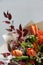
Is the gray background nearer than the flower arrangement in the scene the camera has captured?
No

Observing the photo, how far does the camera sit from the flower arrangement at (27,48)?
0.76 meters

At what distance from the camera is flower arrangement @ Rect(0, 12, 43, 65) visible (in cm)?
76

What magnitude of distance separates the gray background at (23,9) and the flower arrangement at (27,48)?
101 cm

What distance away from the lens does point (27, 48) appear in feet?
2.59

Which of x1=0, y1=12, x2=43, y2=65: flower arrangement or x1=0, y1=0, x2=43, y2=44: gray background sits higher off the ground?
x1=0, y1=0, x2=43, y2=44: gray background

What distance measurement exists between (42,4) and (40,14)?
0.13m

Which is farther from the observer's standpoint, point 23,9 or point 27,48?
point 23,9

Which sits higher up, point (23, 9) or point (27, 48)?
point (23, 9)

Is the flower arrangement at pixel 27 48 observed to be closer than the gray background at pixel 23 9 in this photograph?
Yes

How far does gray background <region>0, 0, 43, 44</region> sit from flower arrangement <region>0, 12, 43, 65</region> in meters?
1.01

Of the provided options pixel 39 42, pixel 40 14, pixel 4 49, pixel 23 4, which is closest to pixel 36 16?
pixel 40 14

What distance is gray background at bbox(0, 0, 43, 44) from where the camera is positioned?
1.89 m

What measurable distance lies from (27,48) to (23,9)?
1198 mm

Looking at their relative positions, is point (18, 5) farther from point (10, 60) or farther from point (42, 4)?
point (10, 60)
